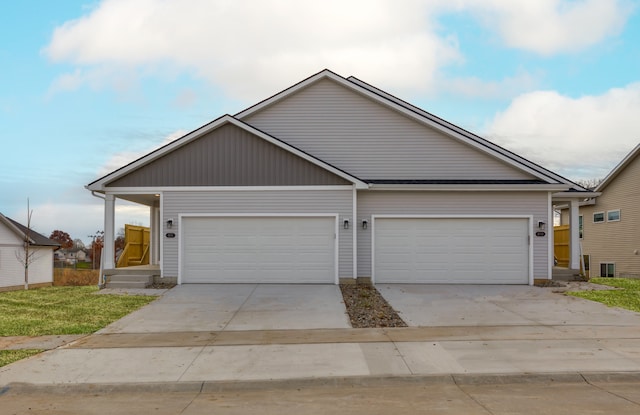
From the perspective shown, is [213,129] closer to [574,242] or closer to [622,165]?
[574,242]

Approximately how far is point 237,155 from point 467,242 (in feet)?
25.1

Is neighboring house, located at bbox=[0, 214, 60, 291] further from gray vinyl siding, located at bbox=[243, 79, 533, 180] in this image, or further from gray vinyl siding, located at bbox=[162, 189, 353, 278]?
gray vinyl siding, located at bbox=[243, 79, 533, 180]

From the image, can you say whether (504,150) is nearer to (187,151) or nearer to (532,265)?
(532,265)

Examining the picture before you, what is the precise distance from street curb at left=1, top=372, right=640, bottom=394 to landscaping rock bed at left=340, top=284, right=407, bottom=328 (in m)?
3.69

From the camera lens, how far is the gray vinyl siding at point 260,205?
16797 mm

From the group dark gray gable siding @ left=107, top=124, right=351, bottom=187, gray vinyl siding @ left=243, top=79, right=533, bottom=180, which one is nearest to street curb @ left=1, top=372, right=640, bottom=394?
dark gray gable siding @ left=107, top=124, right=351, bottom=187

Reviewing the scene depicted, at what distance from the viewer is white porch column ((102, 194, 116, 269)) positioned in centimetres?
1702

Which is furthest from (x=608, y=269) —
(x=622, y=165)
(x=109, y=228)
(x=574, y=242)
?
(x=109, y=228)

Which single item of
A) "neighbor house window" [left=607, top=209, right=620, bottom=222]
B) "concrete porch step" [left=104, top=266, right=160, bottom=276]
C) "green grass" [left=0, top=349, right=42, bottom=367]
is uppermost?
"neighbor house window" [left=607, top=209, right=620, bottom=222]

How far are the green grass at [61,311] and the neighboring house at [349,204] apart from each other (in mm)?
2312

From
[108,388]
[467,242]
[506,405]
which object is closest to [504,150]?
[467,242]

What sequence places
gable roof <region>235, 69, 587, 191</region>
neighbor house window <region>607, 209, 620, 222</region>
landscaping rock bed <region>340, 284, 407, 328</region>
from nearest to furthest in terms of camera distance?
landscaping rock bed <region>340, 284, 407, 328</region> → gable roof <region>235, 69, 587, 191</region> → neighbor house window <region>607, 209, 620, 222</region>

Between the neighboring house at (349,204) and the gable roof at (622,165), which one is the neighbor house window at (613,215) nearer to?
the gable roof at (622,165)

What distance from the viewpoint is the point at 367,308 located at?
513 inches
